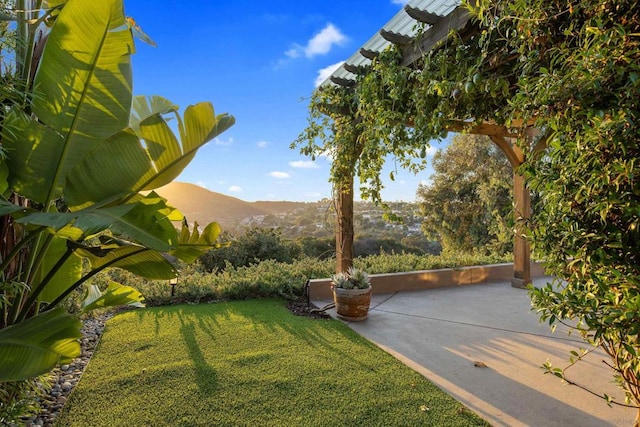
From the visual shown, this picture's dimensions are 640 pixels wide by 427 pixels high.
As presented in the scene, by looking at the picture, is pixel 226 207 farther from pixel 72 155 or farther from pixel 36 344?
pixel 36 344

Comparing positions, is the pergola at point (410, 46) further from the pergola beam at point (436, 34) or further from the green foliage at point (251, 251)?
the green foliage at point (251, 251)

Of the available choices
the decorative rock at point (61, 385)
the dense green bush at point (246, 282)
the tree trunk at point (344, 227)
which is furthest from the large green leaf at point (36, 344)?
the dense green bush at point (246, 282)

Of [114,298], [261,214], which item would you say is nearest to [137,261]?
[114,298]

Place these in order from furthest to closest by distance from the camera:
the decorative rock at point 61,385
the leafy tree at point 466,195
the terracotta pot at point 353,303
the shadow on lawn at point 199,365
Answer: the leafy tree at point 466,195 → the terracotta pot at point 353,303 → the shadow on lawn at point 199,365 → the decorative rock at point 61,385

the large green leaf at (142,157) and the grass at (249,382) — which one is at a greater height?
the large green leaf at (142,157)

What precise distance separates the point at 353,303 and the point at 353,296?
0.29 ft

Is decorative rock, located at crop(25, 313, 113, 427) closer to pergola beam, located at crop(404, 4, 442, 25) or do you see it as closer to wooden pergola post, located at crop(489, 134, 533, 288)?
pergola beam, located at crop(404, 4, 442, 25)

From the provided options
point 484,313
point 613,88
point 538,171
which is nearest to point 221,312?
point 484,313

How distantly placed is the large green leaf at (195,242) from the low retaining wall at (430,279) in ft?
10.3

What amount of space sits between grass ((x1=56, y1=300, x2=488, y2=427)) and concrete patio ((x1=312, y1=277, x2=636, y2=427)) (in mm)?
235

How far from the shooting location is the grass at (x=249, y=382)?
2201 millimetres

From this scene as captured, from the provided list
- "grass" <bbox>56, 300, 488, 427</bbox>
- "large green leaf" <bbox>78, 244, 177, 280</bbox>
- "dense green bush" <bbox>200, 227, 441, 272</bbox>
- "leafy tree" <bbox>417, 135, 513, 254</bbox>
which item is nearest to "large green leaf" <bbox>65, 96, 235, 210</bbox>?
"large green leaf" <bbox>78, 244, 177, 280</bbox>

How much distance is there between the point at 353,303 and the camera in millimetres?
4160

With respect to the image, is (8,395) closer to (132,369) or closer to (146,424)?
(146,424)
